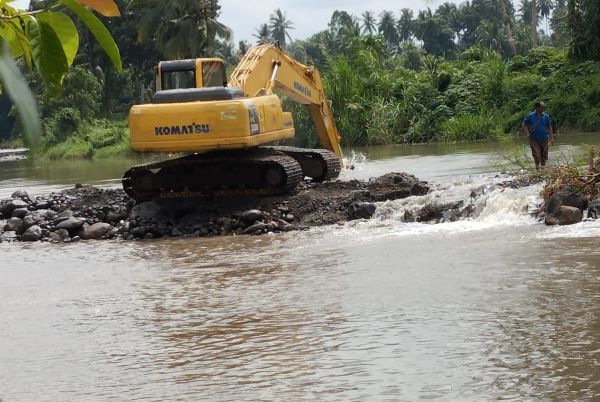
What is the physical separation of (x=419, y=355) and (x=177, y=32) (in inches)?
1917

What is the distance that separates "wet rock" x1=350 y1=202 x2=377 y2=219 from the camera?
15.8m

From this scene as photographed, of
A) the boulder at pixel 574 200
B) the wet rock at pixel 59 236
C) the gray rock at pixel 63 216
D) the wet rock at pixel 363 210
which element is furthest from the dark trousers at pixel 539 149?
the gray rock at pixel 63 216

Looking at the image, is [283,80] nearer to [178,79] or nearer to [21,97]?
[178,79]

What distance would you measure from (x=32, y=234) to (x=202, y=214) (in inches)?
120

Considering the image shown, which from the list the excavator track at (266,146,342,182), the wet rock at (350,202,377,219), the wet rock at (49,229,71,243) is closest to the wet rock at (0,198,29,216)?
the wet rock at (49,229,71,243)

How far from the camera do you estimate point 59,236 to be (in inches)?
661

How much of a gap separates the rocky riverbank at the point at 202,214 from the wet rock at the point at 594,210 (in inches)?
143

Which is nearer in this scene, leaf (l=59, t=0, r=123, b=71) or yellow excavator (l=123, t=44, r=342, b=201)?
leaf (l=59, t=0, r=123, b=71)

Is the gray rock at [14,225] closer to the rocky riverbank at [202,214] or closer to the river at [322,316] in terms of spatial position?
the rocky riverbank at [202,214]

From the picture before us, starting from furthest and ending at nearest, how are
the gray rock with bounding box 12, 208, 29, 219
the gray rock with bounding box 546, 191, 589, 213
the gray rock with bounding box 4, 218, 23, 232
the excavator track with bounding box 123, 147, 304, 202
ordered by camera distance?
the gray rock with bounding box 12, 208, 29, 219 < the gray rock with bounding box 4, 218, 23, 232 < the excavator track with bounding box 123, 147, 304, 202 < the gray rock with bounding box 546, 191, 589, 213

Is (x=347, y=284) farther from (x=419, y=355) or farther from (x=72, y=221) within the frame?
(x=72, y=221)

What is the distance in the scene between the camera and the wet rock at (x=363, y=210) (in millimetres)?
15839

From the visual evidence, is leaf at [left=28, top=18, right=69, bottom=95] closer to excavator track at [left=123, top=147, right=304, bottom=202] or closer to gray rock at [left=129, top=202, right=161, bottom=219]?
excavator track at [left=123, top=147, right=304, bottom=202]

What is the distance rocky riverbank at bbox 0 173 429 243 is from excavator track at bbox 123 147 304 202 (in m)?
0.17
